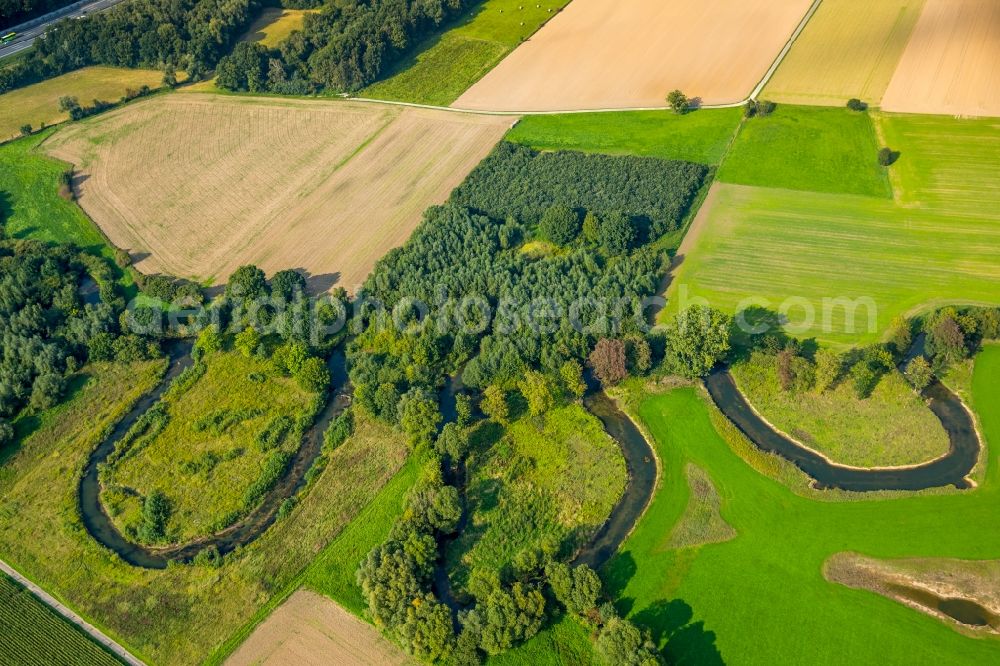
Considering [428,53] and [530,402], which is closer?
[530,402]

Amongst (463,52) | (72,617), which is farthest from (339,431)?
(463,52)

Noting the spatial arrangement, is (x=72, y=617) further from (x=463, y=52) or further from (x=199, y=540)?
(x=463, y=52)

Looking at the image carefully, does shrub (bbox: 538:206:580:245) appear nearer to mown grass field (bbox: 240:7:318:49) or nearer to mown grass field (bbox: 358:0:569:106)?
mown grass field (bbox: 358:0:569:106)

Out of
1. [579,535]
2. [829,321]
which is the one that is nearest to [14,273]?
[579,535]

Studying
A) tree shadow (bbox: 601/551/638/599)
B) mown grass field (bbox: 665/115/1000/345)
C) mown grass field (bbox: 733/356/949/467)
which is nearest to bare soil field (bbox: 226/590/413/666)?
tree shadow (bbox: 601/551/638/599)

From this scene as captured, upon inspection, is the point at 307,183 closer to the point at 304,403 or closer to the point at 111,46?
the point at 304,403

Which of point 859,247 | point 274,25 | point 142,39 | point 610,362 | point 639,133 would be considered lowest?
point 859,247

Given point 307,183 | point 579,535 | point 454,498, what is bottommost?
point 579,535
